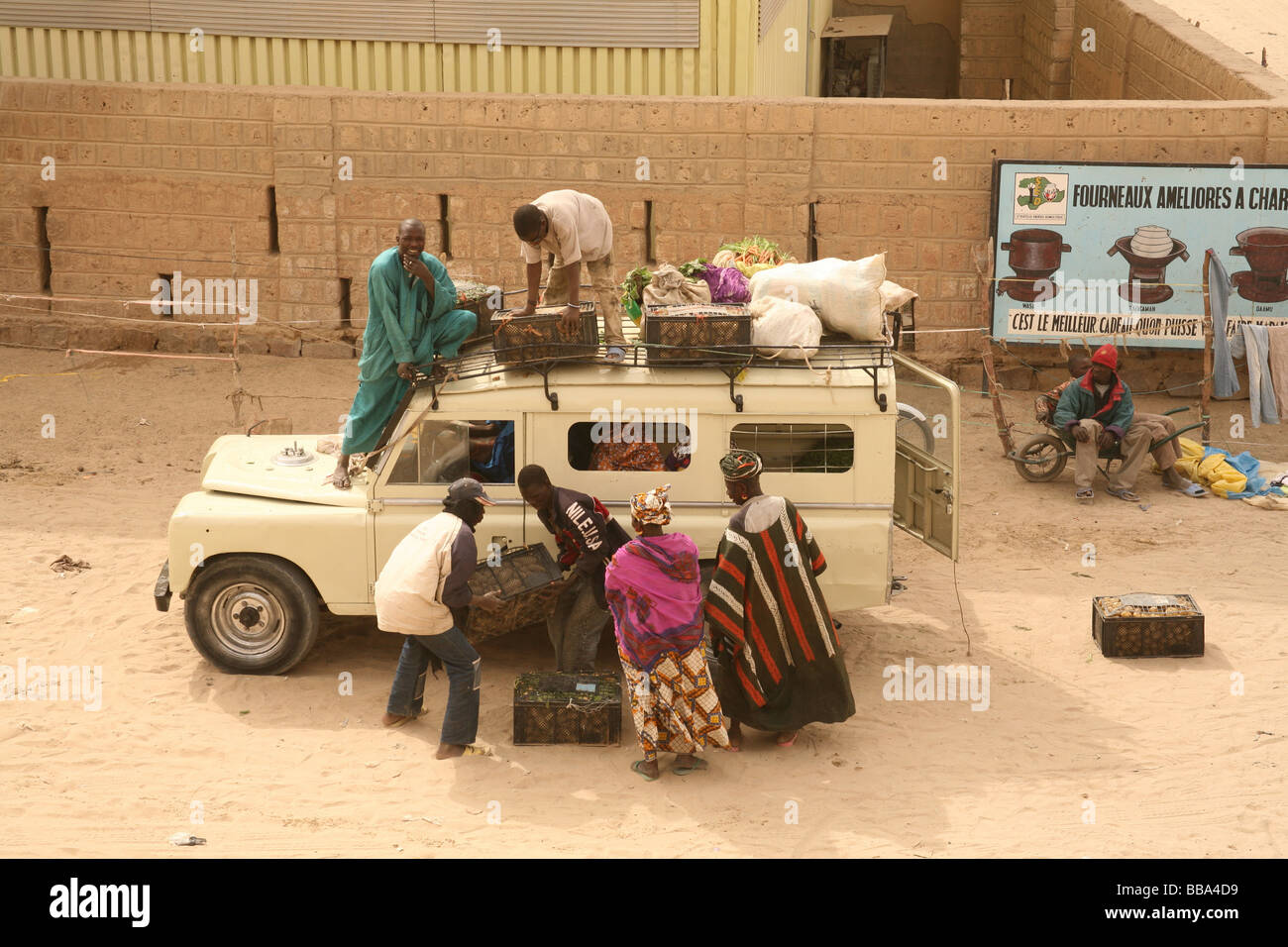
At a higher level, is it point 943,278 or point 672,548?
point 943,278

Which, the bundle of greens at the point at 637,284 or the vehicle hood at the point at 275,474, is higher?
the bundle of greens at the point at 637,284

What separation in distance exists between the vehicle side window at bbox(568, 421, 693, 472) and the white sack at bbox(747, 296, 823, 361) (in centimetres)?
73

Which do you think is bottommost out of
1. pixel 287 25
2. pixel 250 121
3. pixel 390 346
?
pixel 390 346

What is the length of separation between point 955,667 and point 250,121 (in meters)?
8.87

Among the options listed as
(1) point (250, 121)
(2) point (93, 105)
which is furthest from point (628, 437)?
(2) point (93, 105)

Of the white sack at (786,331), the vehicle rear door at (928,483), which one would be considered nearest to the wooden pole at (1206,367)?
the vehicle rear door at (928,483)

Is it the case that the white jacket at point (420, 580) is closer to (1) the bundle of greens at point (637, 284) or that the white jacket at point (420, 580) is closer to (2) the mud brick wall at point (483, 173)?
(1) the bundle of greens at point (637, 284)

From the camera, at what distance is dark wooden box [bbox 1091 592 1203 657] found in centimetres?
903

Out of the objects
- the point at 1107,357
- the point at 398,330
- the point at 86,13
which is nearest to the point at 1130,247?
the point at 1107,357

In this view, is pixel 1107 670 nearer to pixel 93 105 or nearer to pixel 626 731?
pixel 626 731

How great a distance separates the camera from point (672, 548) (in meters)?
7.32

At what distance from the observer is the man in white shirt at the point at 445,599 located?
7410mm

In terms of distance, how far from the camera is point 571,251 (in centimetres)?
842

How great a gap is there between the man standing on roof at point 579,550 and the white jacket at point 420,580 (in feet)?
1.82
